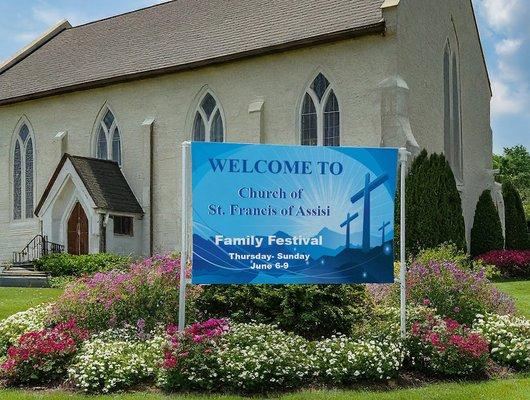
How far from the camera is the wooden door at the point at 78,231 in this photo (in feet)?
84.9

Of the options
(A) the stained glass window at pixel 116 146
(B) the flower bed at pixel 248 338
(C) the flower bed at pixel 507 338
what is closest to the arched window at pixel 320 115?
(A) the stained glass window at pixel 116 146

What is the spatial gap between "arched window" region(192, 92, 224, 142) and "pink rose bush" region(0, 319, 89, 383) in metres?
15.9

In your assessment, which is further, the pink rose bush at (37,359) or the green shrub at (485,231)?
the green shrub at (485,231)

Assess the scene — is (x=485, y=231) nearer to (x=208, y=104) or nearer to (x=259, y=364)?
(x=208, y=104)

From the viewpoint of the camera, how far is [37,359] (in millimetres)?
8688

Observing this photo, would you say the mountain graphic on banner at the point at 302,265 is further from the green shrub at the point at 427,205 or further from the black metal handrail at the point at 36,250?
the black metal handrail at the point at 36,250

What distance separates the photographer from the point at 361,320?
33.8 ft

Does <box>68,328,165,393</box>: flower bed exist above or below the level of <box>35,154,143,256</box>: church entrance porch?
below

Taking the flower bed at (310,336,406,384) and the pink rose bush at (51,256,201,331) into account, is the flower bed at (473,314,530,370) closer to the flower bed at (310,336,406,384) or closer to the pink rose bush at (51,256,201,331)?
the flower bed at (310,336,406,384)

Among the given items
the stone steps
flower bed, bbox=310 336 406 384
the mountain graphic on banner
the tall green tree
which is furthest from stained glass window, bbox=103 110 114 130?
the tall green tree

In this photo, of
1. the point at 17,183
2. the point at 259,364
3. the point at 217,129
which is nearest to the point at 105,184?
the point at 217,129

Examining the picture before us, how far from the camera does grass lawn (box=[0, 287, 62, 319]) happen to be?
48.3 ft

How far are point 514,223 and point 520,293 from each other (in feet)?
49.3

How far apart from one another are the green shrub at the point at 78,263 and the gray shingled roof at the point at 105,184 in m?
2.12
